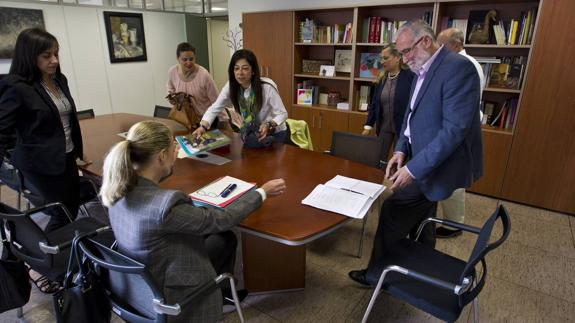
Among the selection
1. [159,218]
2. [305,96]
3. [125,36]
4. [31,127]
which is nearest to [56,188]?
[31,127]

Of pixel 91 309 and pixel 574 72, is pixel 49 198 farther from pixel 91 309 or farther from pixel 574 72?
pixel 574 72

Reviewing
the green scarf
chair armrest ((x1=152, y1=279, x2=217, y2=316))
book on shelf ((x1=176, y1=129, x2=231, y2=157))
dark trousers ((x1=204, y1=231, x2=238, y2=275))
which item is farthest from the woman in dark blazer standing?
chair armrest ((x1=152, y1=279, x2=217, y2=316))

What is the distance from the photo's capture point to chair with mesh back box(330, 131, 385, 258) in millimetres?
2543

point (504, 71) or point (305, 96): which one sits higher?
point (504, 71)

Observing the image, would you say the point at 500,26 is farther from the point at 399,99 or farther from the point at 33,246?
the point at 33,246

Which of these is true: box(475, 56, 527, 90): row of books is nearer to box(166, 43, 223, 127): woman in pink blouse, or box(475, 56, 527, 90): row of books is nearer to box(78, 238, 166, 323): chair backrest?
box(166, 43, 223, 127): woman in pink blouse

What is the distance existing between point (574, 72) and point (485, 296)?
2.14 meters

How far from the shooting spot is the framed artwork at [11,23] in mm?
4539

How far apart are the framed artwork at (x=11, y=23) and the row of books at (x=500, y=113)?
589cm

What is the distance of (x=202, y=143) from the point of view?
244 centimetres

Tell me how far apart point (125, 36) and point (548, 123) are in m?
6.08

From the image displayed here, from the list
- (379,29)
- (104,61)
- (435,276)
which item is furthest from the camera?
(104,61)

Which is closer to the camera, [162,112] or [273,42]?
[162,112]

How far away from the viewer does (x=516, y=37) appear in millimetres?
3305
